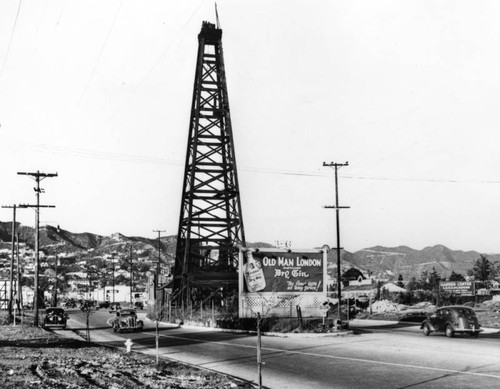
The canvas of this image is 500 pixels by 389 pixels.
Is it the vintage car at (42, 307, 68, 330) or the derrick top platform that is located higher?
the derrick top platform

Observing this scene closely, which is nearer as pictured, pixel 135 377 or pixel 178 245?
pixel 135 377

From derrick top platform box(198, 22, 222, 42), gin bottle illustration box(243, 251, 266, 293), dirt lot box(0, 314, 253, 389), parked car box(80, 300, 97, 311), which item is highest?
derrick top platform box(198, 22, 222, 42)

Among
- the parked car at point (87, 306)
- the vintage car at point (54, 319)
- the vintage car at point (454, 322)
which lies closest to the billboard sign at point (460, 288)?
the vintage car at point (454, 322)

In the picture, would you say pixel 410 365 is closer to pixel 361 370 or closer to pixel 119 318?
pixel 361 370

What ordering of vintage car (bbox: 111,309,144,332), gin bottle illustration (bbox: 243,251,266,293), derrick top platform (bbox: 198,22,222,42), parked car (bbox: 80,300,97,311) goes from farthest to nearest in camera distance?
1. derrick top platform (bbox: 198,22,222,42)
2. vintage car (bbox: 111,309,144,332)
3. gin bottle illustration (bbox: 243,251,266,293)
4. parked car (bbox: 80,300,97,311)

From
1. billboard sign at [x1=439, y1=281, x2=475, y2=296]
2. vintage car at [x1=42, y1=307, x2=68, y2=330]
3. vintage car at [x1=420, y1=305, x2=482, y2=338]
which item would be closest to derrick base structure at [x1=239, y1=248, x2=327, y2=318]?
vintage car at [x1=420, y1=305, x2=482, y2=338]

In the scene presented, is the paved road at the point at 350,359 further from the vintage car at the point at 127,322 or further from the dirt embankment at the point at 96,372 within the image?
the vintage car at the point at 127,322

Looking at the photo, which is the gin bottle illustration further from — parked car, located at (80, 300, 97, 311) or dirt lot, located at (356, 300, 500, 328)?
dirt lot, located at (356, 300, 500, 328)

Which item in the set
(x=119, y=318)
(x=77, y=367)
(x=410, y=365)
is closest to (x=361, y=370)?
(x=410, y=365)
